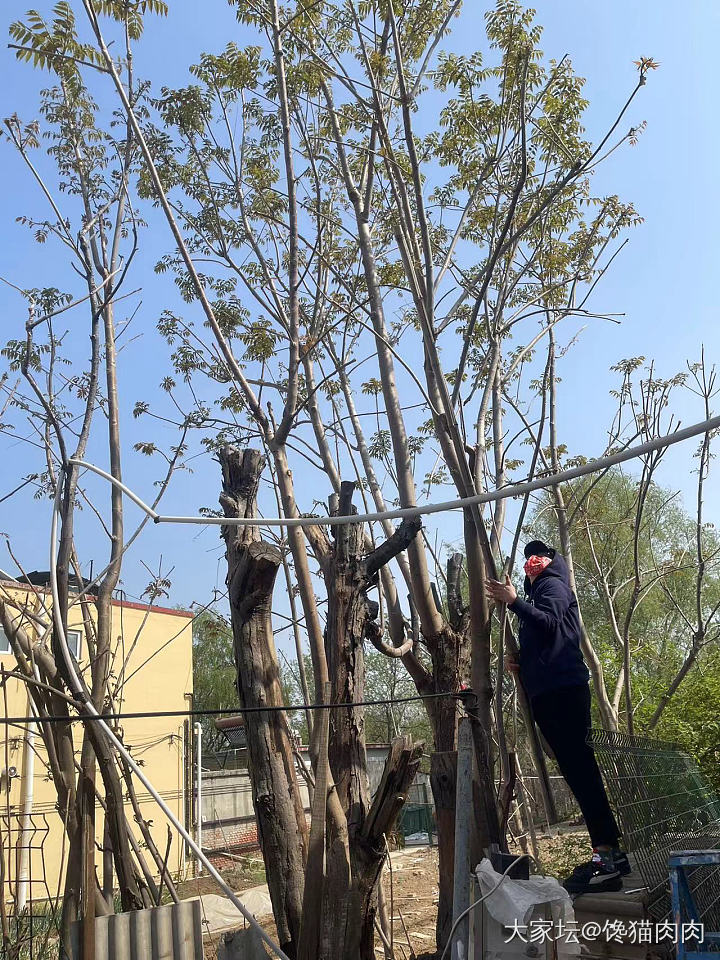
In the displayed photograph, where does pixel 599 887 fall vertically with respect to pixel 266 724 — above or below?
below

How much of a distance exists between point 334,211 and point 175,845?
1211cm

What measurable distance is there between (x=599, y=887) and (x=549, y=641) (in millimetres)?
1047

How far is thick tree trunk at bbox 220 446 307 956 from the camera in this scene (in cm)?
419

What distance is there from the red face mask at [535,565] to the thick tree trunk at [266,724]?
128cm

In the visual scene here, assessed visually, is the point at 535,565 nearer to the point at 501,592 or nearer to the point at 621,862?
the point at 501,592

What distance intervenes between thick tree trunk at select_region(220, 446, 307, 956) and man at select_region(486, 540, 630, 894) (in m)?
1.28

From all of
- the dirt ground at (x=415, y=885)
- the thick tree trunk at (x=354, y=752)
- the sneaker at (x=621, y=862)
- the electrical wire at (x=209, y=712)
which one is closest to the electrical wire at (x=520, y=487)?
the electrical wire at (x=209, y=712)

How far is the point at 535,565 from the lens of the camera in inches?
167

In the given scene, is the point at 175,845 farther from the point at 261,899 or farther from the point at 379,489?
the point at 379,489

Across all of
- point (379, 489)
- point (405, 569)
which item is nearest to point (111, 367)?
point (379, 489)

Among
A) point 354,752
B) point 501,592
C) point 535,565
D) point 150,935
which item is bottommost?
point 150,935

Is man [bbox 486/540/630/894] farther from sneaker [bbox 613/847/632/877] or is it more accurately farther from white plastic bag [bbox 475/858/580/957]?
white plastic bag [bbox 475/858/580/957]

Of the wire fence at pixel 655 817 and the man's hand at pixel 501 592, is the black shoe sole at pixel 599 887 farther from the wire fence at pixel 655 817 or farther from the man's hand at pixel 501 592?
the man's hand at pixel 501 592

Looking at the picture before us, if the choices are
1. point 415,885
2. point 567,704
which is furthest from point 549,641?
point 415,885
